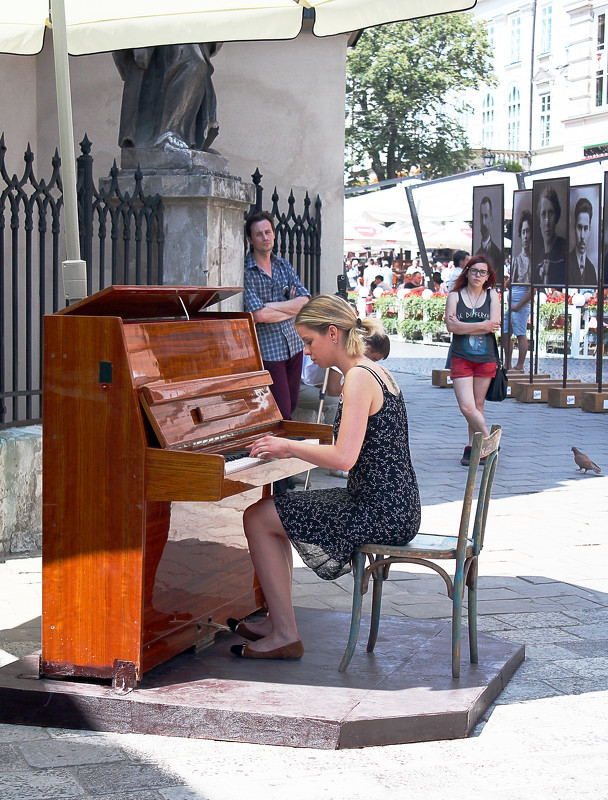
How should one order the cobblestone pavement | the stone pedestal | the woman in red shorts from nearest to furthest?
the cobblestone pavement < the stone pedestal < the woman in red shorts

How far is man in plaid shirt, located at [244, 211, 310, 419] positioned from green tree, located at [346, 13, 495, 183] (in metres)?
39.8

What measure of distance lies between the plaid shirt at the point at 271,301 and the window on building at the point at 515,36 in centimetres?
4898

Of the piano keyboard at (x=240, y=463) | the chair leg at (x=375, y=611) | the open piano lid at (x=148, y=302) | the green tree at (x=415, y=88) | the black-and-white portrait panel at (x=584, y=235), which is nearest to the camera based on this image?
the piano keyboard at (x=240, y=463)

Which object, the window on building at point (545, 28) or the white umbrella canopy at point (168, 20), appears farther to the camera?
the window on building at point (545, 28)

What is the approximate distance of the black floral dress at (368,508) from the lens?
4367mm

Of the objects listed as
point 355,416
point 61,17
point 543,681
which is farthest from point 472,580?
point 61,17

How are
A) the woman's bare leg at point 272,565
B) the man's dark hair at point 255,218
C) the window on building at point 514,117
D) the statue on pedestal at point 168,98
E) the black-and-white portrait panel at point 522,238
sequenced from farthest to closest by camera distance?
the window on building at point 514,117
the black-and-white portrait panel at point 522,238
the statue on pedestal at point 168,98
the man's dark hair at point 255,218
the woman's bare leg at point 272,565

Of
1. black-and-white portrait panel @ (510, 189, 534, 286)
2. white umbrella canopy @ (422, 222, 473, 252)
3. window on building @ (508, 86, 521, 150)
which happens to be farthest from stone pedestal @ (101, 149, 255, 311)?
window on building @ (508, 86, 521, 150)

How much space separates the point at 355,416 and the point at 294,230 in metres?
5.06

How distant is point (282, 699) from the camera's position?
13.2ft

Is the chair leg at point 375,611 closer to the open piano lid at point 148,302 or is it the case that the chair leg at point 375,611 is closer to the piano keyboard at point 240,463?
the piano keyboard at point 240,463

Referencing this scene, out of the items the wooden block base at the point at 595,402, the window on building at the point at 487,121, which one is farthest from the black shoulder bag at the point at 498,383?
the window on building at the point at 487,121

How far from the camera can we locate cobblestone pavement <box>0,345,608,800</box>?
138 inches

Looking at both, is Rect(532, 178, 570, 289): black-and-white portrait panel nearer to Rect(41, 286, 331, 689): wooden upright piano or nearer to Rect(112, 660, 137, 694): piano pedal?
Rect(41, 286, 331, 689): wooden upright piano
